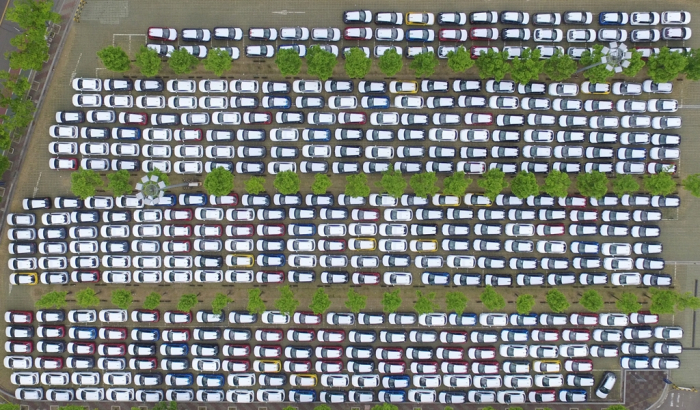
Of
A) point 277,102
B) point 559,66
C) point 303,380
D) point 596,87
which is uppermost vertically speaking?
point 559,66

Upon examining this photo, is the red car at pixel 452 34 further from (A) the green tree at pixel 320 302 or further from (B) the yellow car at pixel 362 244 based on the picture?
(A) the green tree at pixel 320 302

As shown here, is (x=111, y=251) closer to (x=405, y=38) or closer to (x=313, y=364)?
(x=313, y=364)

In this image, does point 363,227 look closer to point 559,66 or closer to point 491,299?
point 491,299

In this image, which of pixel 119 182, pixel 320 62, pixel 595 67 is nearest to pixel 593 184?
pixel 595 67

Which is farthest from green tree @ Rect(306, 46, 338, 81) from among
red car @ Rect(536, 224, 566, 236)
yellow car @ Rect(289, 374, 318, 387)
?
yellow car @ Rect(289, 374, 318, 387)

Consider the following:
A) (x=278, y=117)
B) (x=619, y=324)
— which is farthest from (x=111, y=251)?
(x=619, y=324)
